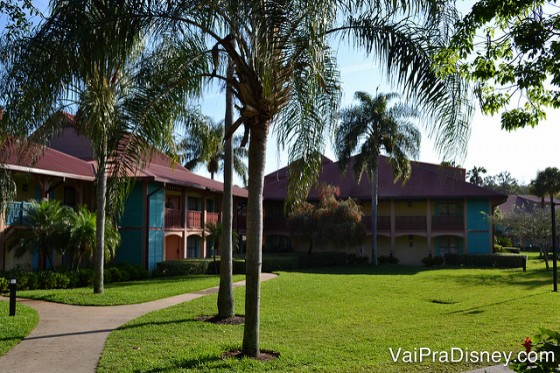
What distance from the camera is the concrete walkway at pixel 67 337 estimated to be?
26.8 feet

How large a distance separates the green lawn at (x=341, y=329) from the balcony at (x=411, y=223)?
20.6 m

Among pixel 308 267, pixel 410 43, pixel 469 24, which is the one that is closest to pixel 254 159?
pixel 410 43

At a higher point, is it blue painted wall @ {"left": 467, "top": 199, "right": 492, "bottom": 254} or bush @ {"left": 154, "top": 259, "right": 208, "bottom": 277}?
blue painted wall @ {"left": 467, "top": 199, "right": 492, "bottom": 254}

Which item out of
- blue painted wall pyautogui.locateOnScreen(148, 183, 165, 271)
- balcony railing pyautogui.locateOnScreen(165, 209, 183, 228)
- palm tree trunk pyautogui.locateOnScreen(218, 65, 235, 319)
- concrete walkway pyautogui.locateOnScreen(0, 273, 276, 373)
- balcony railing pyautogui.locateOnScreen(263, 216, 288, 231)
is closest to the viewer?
concrete walkway pyautogui.locateOnScreen(0, 273, 276, 373)

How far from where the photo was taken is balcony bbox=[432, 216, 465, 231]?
1543 inches

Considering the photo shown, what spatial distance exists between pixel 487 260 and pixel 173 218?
20945mm

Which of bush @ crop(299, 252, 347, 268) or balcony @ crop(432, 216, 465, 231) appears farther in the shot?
balcony @ crop(432, 216, 465, 231)

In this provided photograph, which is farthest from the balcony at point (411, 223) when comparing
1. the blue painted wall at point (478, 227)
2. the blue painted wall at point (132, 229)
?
the blue painted wall at point (132, 229)

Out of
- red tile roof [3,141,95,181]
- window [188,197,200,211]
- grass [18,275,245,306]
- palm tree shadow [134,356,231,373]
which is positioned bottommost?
grass [18,275,245,306]

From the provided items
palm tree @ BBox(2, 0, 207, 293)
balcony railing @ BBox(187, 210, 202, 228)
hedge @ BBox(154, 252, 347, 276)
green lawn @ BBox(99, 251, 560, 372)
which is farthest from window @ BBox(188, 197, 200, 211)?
palm tree @ BBox(2, 0, 207, 293)

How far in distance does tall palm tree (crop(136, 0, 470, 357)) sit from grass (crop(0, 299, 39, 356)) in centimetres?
460

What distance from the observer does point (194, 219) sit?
31656mm

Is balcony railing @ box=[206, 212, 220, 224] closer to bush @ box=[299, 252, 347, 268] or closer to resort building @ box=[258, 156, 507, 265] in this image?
resort building @ box=[258, 156, 507, 265]

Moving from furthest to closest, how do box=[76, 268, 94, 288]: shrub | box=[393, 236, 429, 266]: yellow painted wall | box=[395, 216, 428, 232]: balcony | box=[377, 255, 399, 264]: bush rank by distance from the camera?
box=[393, 236, 429, 266]: yellow painted wall, box=[395, 216, 428, 232]: balcony, box=[377, 255, 399, 264]: bush, box=[76, 268, 94, 288]: shrub
